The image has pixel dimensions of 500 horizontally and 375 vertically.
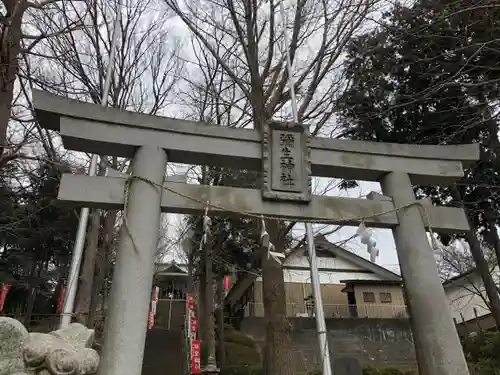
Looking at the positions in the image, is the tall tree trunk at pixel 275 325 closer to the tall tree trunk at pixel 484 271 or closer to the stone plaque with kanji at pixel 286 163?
the stone plaque with kanji at pixel 286 163

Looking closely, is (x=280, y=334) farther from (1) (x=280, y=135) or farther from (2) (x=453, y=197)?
(2) (x=453, y=197)

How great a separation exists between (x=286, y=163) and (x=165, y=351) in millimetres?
16559

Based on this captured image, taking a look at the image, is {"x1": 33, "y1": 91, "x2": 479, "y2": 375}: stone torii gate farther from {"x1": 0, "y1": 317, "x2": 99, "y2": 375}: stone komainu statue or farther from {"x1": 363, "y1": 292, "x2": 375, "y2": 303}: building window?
{"x1": 363, "y1": 292, "x2": 375, "y2": 303}: building window

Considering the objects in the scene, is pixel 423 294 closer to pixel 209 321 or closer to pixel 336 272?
pixel 209 321

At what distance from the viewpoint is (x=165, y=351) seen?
19.1 m

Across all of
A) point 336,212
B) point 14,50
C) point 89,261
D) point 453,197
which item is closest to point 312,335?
point 453,197

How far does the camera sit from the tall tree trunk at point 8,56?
21.2 feet

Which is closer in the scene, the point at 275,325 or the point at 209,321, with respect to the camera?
the point at 275,325

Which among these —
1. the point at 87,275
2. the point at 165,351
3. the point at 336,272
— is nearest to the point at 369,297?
the point at 336,272

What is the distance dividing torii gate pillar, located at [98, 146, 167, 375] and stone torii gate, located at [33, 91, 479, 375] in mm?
10

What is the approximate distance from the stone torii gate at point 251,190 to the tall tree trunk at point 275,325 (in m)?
2.80

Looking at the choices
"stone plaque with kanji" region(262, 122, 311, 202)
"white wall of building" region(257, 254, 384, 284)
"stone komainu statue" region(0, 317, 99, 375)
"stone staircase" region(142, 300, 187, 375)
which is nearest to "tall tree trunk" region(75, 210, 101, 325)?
"stone staircase" region(142, 300, 187, 375)

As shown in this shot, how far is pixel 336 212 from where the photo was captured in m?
5.07

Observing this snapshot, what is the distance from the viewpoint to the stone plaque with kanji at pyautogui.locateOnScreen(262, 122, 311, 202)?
16.4 feet
